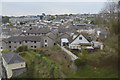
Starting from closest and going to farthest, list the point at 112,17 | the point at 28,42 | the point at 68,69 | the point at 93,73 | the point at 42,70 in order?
1. the point at 93,73
2. the point at 68,69
3. the point at 42,70
4. the point at 112,17
5. the point at 28,42

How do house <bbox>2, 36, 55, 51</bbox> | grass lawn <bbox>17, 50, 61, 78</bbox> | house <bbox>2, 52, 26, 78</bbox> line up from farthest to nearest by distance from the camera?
house <bbox>2, 36, 55, 51</bbox>, house <bbox>2, 52, 26, 78</bbox>, grass lawn <bbox>17, 50, 61, 78</bbox>

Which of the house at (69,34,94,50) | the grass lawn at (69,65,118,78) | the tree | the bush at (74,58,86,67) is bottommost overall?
the grass lawn at (69,65,118,78)

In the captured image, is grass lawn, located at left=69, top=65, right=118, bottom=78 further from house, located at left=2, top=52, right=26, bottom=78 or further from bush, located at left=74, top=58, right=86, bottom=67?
house, located at left=2, top=52, right=26, bottom=78

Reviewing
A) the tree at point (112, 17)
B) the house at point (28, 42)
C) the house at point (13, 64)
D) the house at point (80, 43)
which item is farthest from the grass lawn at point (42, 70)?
the house at point (28, 42)

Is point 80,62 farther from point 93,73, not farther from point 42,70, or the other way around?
point 42,70

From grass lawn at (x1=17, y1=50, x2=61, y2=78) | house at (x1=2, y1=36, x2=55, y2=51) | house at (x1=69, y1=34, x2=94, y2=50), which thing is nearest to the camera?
grass lawn at (x1=17, y1=50, x2=61, y2=78)

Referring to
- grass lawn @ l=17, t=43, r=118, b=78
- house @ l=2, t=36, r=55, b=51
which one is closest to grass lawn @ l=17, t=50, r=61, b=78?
grass lawn @ l=17, t=43, r=118, b=78

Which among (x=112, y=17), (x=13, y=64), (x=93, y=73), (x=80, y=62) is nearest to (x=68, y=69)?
(x=80, y=62)

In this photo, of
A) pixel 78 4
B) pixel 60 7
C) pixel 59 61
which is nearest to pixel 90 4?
pixel 78 4

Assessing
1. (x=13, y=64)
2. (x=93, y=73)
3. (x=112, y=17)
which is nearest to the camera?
(x=93, y=73)

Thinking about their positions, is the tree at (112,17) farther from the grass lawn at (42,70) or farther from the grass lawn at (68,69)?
the grass lawn at (42,70)
